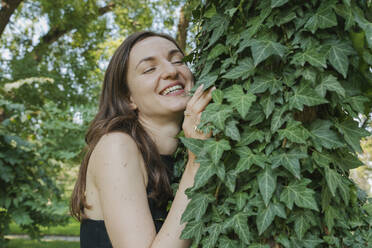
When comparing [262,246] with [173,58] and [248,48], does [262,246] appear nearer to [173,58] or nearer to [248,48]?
[248,48]

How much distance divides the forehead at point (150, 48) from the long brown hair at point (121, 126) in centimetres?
5

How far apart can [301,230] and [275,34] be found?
67cm

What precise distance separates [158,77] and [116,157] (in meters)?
0.55

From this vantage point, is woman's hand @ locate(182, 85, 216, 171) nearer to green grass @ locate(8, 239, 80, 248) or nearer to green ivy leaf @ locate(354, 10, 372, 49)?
green ivy leaf @ locate(354, 10, 372, 49)

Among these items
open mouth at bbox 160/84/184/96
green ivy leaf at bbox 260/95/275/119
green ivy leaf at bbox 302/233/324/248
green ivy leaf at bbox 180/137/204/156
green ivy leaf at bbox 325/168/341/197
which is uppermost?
open mouth at bbox 160/84/184/96

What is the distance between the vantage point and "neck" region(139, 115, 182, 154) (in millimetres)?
2074

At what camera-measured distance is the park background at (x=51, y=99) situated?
4.38 metres

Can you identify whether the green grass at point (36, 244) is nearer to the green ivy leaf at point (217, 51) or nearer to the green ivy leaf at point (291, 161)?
the green ivy leaf at point (217, 51)

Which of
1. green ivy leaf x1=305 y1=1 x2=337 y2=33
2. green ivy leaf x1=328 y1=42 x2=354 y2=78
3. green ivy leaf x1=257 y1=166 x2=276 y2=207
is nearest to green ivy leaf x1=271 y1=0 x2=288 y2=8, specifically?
green ivy leaf x1=305 y1=1 x2=337 y2=33

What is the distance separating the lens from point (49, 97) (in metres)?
7.75

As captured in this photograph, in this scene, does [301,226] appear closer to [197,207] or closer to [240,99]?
[197,207]

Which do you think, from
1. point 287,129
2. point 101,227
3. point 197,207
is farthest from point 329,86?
point 101,227

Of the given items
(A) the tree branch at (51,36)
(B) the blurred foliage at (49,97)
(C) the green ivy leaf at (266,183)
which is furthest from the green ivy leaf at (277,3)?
(A) the tree branch at (51,36)

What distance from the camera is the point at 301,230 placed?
1.12 metres
